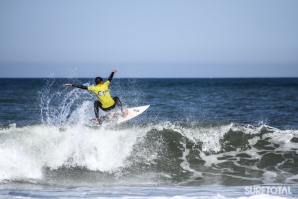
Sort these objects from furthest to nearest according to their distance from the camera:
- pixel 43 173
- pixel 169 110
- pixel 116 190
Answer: pixel 169 110 < pixel 43 173 < pixel 116 190

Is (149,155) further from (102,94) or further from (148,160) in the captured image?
(102,94)

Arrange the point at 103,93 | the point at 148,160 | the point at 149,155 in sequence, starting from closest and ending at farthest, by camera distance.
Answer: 1. the point at 148,160
2. the point at 149,155
3. the point at 103,93

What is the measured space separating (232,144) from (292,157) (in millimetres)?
2142

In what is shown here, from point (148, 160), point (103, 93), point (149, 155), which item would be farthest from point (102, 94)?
point (148, 160)

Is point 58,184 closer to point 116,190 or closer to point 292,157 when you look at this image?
point 116,190

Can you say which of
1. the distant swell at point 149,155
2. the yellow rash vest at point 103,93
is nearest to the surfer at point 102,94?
the yellow rash vest at point 103,93

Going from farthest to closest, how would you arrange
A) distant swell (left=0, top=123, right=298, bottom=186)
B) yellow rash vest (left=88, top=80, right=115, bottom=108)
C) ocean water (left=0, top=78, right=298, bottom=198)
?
yellow rash vest (left=88, top=80, right=115, bottom=108), distant swell (left=0, top=123, right=298, bottom=186), ocean water (left=0, top=78, right=298, bottom=198)

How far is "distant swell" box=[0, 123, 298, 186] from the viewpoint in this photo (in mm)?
9514

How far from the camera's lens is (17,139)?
12.5 meters

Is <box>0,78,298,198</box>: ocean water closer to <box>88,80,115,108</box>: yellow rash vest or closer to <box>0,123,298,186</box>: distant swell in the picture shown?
<box>0,123,298,186</box>: distant swell

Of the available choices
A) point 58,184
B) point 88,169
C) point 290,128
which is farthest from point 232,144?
point 58,184

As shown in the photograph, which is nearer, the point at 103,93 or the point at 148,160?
the point at 148,160

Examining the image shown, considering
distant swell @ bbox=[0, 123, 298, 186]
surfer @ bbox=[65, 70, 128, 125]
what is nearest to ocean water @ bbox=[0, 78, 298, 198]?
distant swell @ bbox=[0, 123, 298, 186]

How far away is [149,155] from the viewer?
11.5 m
